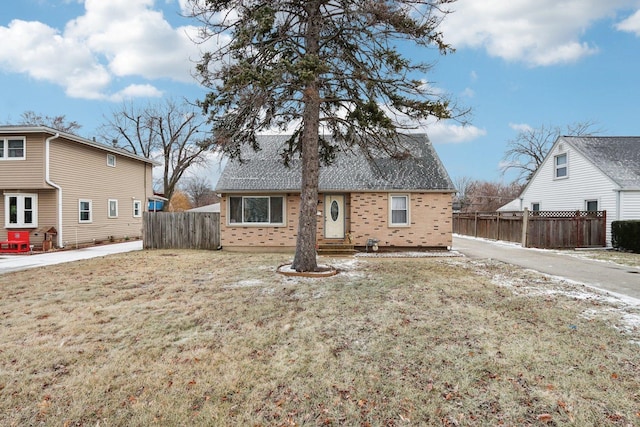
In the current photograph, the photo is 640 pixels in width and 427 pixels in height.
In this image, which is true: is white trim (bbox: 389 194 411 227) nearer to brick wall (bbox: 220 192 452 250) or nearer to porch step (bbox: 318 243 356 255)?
brick wall (bbox: 220 192 452 250)

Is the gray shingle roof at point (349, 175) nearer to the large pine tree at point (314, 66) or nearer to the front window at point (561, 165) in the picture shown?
the large pine tree at point (314, 66)

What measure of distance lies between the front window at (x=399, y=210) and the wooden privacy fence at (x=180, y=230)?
761 centimetres

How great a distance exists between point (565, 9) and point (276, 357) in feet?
49.5

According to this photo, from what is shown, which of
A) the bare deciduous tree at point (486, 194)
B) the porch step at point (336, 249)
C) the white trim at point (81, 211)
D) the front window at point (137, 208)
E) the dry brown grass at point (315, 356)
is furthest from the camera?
the bare deciduous tree at point (486, 194)

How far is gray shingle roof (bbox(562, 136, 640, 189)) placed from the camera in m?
16.0

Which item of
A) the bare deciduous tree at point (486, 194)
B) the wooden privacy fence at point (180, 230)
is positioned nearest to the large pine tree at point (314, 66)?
the wooden privacy fence at point (180, 230)

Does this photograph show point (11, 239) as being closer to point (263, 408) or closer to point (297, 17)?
point (297, 17)

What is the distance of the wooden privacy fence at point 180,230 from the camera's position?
1520 cm

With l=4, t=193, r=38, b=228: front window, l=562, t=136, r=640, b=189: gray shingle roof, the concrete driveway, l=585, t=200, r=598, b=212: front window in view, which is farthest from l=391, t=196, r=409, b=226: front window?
l=4, t=193, r=38, b=228: front window

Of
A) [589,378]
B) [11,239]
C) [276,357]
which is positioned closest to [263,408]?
[276,357]

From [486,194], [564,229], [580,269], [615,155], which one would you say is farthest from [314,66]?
[486,194]

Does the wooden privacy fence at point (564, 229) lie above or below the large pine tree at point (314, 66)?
below

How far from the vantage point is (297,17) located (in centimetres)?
895

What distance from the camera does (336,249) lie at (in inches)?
520
